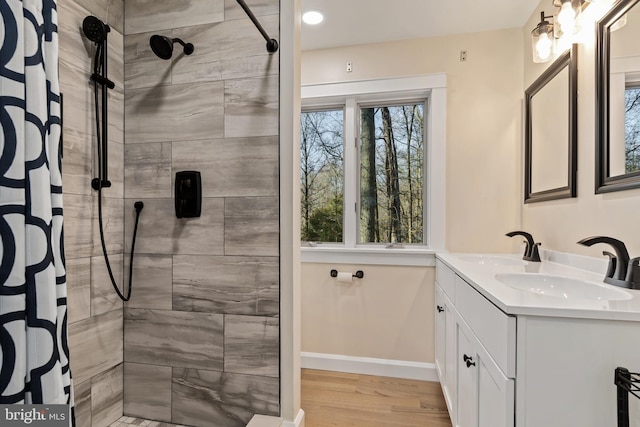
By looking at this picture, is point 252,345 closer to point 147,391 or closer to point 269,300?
point 269,300

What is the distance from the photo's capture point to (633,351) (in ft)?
2.92

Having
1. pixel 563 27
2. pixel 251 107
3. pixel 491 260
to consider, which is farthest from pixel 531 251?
pixel 251 107

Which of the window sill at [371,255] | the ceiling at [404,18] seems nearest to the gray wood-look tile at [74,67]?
the ceiling at [404,18]

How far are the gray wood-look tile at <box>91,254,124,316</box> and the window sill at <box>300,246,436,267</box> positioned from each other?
4.25 ft

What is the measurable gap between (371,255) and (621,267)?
59.8 inches

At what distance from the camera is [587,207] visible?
1636mm

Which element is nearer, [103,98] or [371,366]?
[103,98]

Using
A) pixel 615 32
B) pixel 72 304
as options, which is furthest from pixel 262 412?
pixel 615 32

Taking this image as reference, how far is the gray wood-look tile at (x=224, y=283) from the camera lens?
5.18 feet

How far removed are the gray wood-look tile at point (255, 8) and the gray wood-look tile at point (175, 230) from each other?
89 centimetres

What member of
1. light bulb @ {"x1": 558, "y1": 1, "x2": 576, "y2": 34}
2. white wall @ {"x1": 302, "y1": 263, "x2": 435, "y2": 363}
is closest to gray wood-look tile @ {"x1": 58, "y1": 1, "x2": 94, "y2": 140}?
white wall @ {"x1": 302, "y1": 263, "x2": 435, "y2": 363}

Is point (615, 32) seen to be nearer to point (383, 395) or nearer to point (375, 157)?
point (375, 157)

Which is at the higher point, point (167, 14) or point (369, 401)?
point (167, 14)

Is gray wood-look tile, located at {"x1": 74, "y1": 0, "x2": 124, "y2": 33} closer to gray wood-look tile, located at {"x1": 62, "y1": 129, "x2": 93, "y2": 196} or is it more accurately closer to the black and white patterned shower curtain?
gray wood-look tile, located at {"x1": 62, "y1": 129, "x2": 93, "y2": 196}
